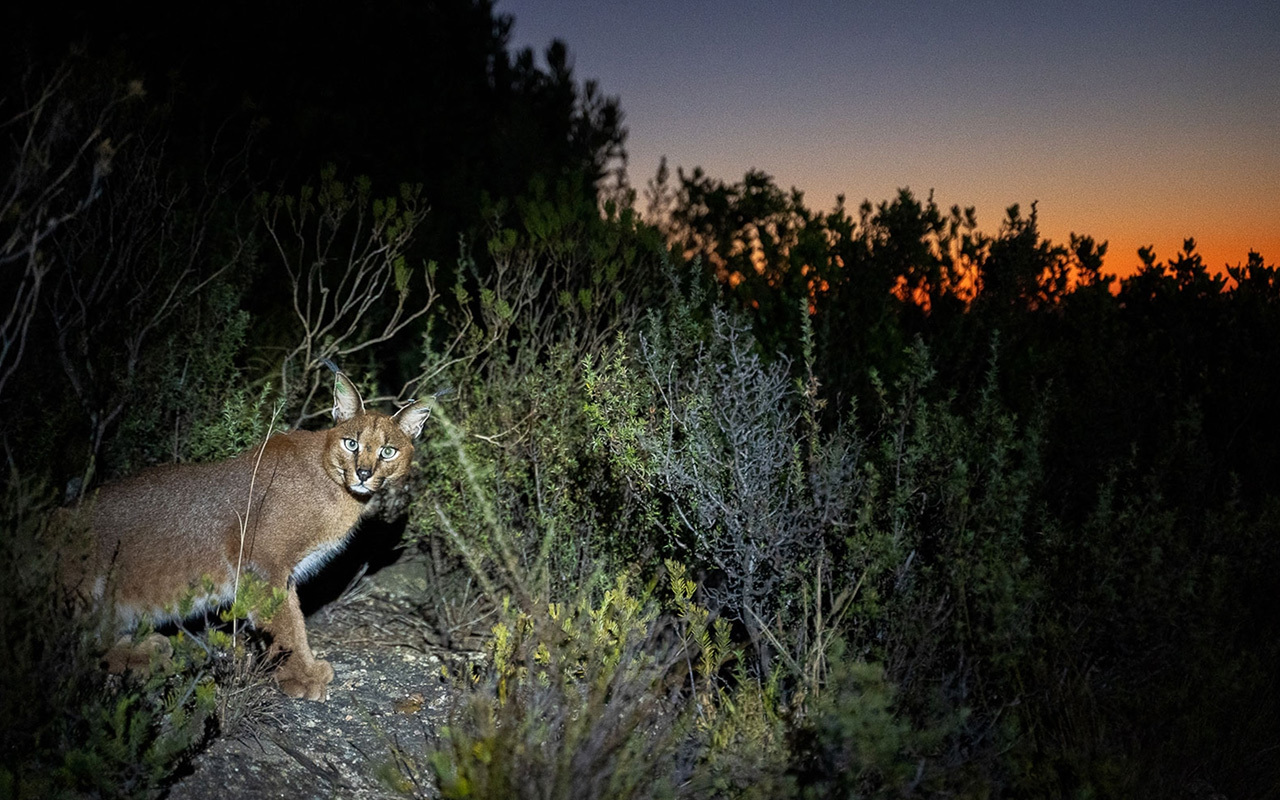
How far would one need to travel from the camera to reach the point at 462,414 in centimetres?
583

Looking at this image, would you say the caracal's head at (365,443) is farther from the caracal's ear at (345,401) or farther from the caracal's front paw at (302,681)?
the caracal's front paw at (302,681)

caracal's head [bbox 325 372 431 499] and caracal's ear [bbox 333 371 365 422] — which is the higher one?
caracal's ear [bbox 333 371 365 422]

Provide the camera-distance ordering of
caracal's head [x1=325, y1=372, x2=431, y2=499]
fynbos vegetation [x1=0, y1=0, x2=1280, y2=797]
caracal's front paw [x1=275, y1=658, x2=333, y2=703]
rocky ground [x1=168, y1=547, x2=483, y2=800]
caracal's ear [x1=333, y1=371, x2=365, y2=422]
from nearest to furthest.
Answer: fynbos vegetation [x1=0, y1=0, x2=1280, y2=797] < rocky ground [x1=168, y1=547, x2=483, y2=800] < caracal's front paw [x1=275, y1=658, x2=333, y2=703] < caracal's head [x1=325, y1=372, x2=431, y2=499] < caracal's ear [x1=333, y1=371, x2=365, y2=422]

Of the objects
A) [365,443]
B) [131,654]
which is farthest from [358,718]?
[365,443]

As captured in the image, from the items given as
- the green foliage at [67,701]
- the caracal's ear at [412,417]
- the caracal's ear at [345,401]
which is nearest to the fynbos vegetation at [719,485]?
the green foliage at [67,701]

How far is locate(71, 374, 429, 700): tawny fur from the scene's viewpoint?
4020 millimetres

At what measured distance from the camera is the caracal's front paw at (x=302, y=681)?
4129 millimetres

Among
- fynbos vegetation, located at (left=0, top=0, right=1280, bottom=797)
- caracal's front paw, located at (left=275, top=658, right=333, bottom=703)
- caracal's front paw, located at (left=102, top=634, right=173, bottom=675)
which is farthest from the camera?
caracal's front paw, located at (left=275, top=658, right=333, bottom=703)

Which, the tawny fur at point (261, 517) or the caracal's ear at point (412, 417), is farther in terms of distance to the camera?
the caracal's ear at point (412, 417)

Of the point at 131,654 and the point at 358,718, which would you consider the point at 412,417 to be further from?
the point at 131,654

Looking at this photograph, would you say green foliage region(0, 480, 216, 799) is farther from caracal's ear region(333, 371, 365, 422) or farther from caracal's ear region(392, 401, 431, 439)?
caracal's ear region(392, 401, 431, 439)

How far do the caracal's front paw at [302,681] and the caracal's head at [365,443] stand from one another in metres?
0.79

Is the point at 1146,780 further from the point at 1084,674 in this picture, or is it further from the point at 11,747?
the point at 11,747

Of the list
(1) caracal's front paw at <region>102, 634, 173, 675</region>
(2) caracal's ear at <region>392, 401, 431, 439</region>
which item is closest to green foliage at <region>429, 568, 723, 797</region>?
(2) caracal's ear at <region>392, 401, 431, 439</region>
